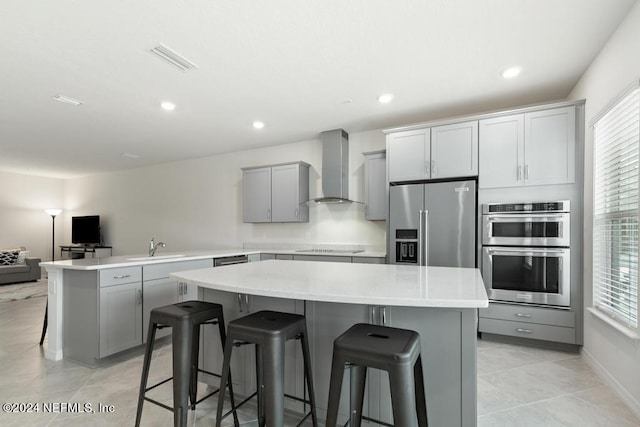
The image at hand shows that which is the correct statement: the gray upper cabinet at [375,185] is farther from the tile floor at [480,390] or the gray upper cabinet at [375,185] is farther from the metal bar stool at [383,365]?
the metal bar stool at [383,365]

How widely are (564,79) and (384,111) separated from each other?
5.78 feet

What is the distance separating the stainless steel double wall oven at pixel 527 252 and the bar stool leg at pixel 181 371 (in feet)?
9.77

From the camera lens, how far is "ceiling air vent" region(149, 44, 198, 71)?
8.20 feet

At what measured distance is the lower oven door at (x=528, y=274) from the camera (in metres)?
3.11

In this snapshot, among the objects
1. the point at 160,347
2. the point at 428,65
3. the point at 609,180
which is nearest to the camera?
the point at 609,180

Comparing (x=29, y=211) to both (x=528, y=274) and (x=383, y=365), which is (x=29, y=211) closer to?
(x=383, y=365)

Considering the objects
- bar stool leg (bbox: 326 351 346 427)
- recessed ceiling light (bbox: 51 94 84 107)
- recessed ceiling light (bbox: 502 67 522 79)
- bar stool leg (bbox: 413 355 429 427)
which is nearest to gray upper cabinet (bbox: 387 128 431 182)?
recessed ceiling light (bbox: 502 67 522 79)

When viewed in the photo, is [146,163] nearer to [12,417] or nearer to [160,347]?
[160,347]

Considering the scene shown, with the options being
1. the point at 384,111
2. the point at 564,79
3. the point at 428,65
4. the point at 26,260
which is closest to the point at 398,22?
the point at 428,65

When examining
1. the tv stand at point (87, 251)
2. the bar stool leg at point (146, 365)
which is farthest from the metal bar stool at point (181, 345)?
the tv stand at point (87, 251)

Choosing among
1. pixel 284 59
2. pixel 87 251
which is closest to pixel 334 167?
pixel 284 59

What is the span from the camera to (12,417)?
6.87ft

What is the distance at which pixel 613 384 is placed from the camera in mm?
2371

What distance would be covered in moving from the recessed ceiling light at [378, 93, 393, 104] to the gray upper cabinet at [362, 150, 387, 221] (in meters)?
0.78
